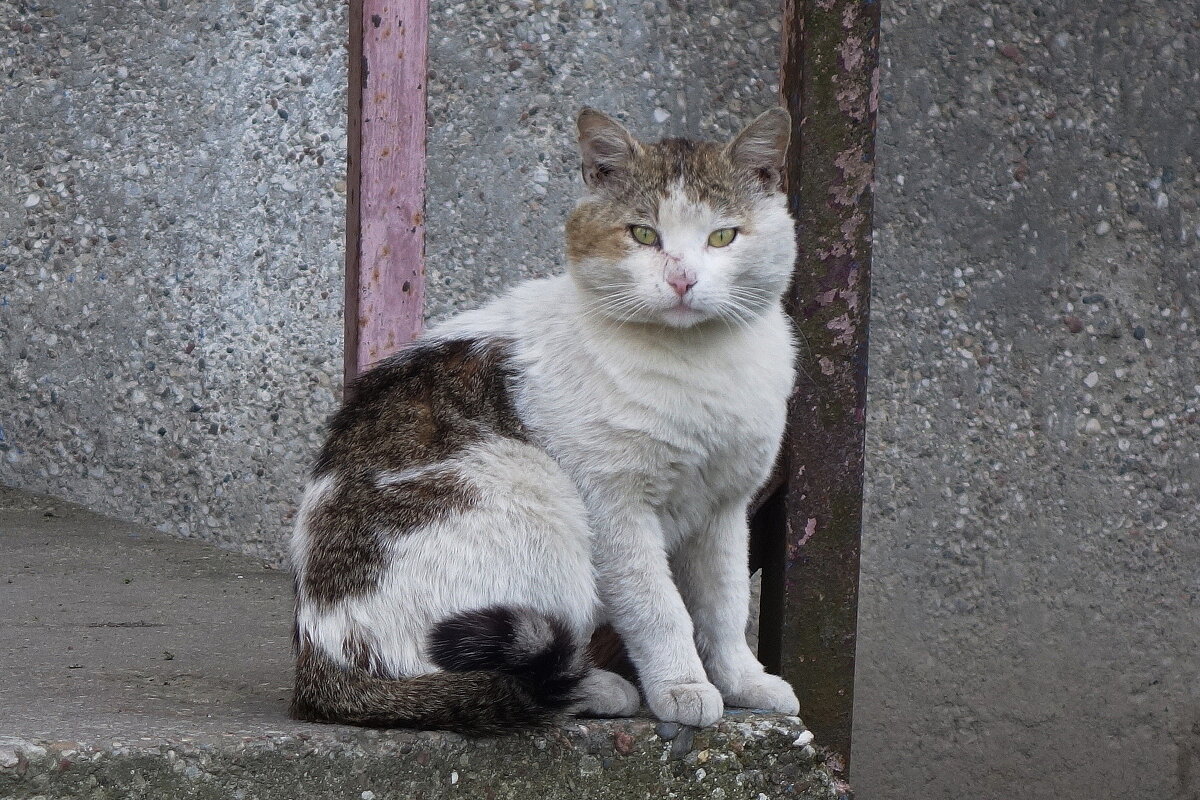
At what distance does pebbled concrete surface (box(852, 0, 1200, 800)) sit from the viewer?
145 inches

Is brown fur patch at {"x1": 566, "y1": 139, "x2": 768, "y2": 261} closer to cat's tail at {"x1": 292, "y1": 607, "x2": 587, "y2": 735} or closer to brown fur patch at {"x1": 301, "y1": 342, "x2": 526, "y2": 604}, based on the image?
brown fur patch at {"x1": 301, "y1": 342, "x2": 526, "y2": 604}

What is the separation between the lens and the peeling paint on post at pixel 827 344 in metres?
2.36

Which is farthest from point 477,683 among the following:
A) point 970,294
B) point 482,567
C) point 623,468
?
point 970,294

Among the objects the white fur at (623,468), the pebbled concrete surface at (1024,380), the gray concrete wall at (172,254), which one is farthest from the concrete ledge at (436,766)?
the gray concrete wall at (172,254)

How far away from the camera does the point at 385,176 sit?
2543mm

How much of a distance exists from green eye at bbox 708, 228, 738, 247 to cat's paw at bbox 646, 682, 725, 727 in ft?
2.41

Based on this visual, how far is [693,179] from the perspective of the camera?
6.90 ft

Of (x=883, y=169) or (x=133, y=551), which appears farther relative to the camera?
(x=133, y=551)

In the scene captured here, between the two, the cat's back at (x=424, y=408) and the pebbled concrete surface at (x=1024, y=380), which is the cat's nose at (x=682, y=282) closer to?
the cat's back at (x=424, y=408)

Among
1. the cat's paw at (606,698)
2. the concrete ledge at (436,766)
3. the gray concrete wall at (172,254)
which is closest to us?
the concrete ledge at (436,766)

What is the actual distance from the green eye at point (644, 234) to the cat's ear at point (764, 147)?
0.21 meters

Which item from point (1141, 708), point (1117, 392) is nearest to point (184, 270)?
point (1117, 392)

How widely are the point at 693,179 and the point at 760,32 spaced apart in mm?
1949

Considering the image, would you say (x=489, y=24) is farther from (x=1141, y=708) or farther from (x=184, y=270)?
(x=1141, y=708)
